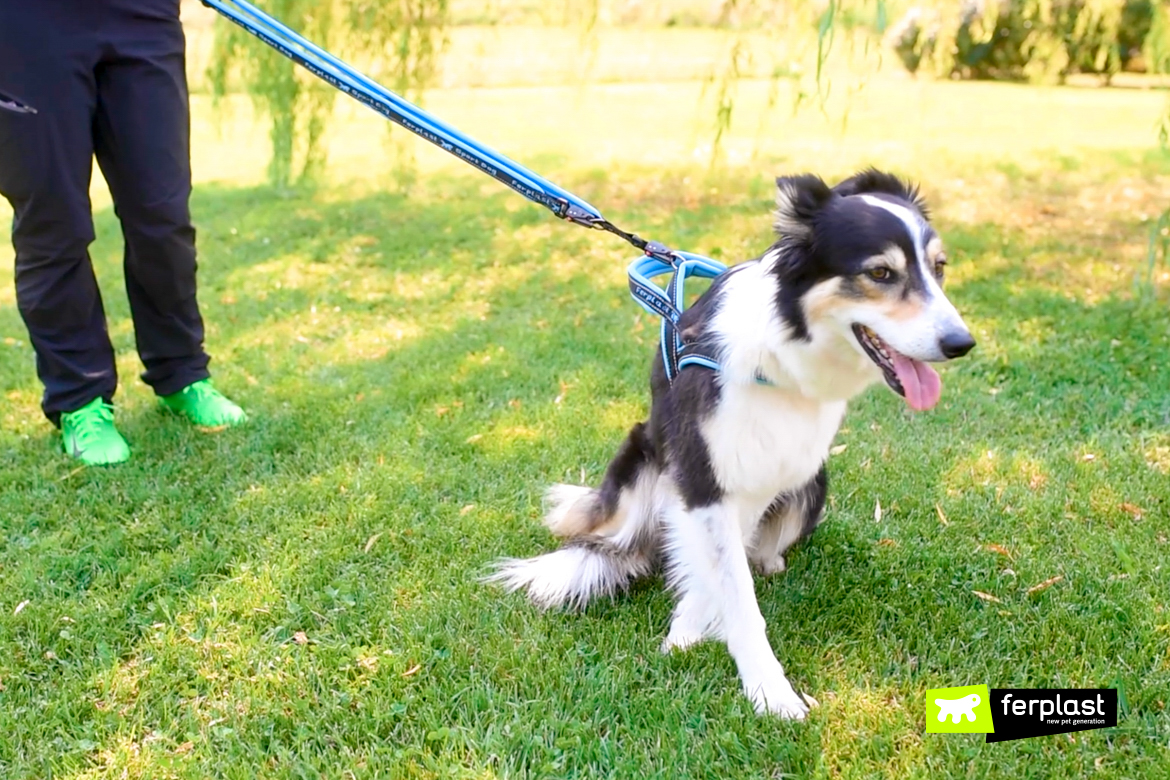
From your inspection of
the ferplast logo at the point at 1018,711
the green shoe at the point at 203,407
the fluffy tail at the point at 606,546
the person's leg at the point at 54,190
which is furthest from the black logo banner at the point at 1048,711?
the person's leg at the point at 54,190

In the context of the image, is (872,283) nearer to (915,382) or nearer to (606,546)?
(915,382)

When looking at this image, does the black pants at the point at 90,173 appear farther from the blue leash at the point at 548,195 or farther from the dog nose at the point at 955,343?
the dog nose at the point at 955,343

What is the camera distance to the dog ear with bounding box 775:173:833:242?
2.10m

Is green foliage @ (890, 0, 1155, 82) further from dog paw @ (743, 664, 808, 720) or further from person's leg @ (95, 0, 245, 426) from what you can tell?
dog paw @ (743, 664, 808, 720)

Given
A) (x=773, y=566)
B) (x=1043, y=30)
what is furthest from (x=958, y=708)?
(x=1043, y=30)

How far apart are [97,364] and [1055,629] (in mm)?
3484

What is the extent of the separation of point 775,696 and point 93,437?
9.13 feet

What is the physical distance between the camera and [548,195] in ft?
8.70

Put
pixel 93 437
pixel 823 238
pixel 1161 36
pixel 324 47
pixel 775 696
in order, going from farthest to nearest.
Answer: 1. pixel 324 47
2. pixel 1161 36
3. pixel 93 437
4. pixel 775 696
5. pixel 823 238

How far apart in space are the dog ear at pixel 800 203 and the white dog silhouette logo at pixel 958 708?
116 cm

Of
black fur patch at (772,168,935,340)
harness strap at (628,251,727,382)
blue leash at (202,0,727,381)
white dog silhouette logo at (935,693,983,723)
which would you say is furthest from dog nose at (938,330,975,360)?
white dog silhouette logo at (935,693,983,723)

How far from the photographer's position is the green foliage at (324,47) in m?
5.95

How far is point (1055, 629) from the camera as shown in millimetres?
2436

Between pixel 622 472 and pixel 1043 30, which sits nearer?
pixel 622 472
